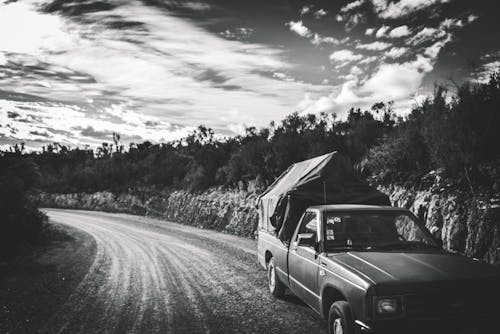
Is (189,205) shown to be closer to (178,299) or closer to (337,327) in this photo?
(178,299)

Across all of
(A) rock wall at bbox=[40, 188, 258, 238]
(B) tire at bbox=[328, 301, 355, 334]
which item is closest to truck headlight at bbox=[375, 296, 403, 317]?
(B) tire at bbox=[328, 301, 355, 334]

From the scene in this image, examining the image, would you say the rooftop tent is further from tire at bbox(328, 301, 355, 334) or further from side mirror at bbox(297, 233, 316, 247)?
tire at bbox(328, 301, 355, 334)

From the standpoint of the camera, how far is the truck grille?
3379 mm

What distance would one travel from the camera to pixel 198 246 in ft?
44.3

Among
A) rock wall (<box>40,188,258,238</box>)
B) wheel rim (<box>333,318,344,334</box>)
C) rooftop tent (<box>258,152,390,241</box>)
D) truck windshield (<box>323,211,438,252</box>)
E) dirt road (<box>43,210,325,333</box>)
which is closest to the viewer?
wheel rim (<box>333,318,344,334</box>)

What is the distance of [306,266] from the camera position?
5.06 metres

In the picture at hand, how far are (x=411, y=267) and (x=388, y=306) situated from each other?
578 mm

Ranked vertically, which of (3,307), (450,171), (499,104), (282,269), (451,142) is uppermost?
(499,104)

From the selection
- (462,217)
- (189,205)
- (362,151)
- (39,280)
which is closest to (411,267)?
(462,217)

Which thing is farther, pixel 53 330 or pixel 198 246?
pixel 198 246

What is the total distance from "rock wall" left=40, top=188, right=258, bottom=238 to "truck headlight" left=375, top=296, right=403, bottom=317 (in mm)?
14070

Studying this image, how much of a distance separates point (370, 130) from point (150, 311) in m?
13.7

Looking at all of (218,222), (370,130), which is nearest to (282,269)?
(370,130)

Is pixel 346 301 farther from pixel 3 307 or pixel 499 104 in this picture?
pixel 499 104
